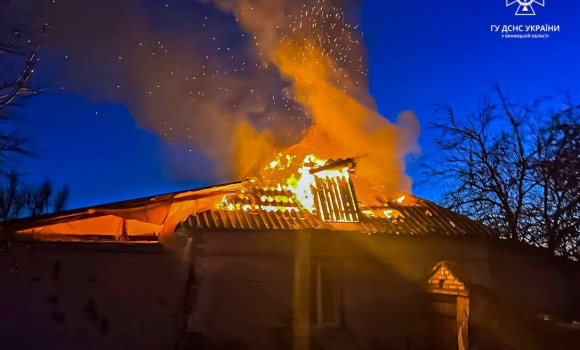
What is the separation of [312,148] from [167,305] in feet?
16.6

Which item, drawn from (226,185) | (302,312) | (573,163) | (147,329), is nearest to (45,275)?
(147,329)

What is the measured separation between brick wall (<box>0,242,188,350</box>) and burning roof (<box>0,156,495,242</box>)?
777mm

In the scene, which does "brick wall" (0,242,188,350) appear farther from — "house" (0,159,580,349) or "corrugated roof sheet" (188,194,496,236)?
"corrugated roof sheet" (188,194,496,236)

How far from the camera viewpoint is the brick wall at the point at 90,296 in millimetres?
8016

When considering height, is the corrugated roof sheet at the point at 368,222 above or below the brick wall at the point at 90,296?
above

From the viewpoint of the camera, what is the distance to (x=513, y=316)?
7871mm

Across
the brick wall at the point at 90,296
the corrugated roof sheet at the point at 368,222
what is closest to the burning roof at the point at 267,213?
the corrugated roof sheet at the point at 368,222

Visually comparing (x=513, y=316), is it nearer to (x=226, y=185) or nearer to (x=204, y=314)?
(x=204, y=314)

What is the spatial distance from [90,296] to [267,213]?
364 cm

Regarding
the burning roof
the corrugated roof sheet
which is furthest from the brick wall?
the corrugated roof sheet

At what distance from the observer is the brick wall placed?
26.3ft

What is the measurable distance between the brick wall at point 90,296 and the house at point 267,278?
2cm

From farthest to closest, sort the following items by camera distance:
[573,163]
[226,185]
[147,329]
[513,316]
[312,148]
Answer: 1. [573,163]
2. [312,148]
3. [226,185]
4. [147,329]
5. [513,316]

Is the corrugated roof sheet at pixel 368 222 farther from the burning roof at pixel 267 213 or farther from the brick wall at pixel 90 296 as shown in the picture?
the brick wall at pixel 90 296
